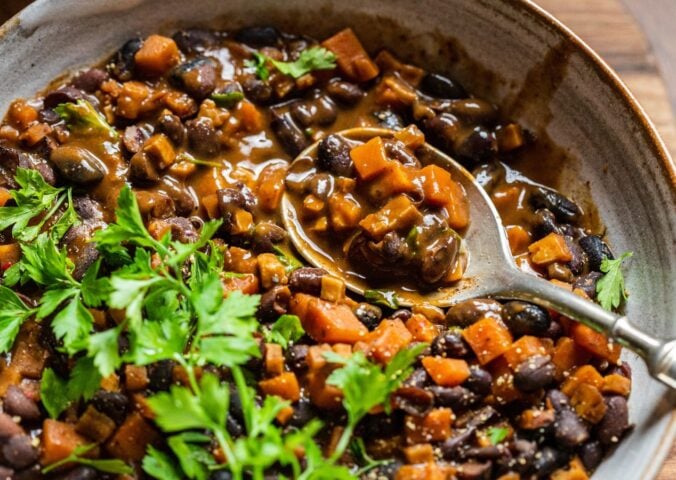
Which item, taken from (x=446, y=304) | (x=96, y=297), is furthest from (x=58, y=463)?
(x=446, y=304)

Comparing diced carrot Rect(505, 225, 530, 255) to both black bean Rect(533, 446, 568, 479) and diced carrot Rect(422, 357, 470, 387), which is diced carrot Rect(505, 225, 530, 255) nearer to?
diced carrot Rect(422, 357, 470, 387)

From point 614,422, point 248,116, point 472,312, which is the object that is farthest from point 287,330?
point 614,422

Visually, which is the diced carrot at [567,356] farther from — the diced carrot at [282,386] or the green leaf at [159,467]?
the green leaf at [159,467]

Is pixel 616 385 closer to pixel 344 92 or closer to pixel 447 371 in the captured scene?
pixel 447 371

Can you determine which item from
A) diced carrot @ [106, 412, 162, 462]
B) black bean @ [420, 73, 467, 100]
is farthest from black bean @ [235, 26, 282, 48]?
diced carrot @ [106, 412, 162, 462]

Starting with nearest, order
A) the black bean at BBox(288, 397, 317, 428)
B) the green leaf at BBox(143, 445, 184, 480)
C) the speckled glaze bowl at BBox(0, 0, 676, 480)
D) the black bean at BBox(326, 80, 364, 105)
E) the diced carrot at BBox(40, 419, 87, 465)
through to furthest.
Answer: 1. the green leaf at BBox(143, 445, 184, 480)
2. the diced carrot at BBox(40, 419, 87, 465)
3. the black bean at BBox(288, 397, 317, 428)
4. the speckled glaze bowl at BBox(0, 0, 676, 480)
5. the black bean at BBox(326, 80, 364, 105)
